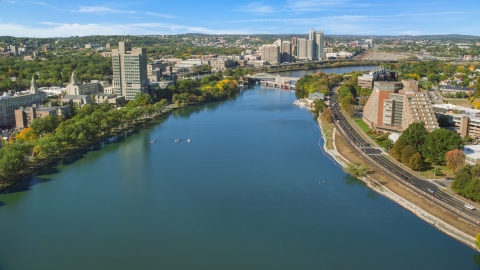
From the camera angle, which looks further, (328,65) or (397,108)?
(328,65)

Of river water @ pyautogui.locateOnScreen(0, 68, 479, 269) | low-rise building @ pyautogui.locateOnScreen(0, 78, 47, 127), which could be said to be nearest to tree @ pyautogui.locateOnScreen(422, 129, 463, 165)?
river water @ pyautogui.locateOnScreen(0, 68, 479, 269)

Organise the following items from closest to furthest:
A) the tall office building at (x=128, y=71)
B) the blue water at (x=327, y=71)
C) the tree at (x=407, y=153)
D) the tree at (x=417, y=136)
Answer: the tree at (x=407, y=153) → the tree at (x=417, y=136) → the tall office building at (x=128, y=71) → the blue water at (x=327, y=71)

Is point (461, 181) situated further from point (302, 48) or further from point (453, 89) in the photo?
point (302, 48)

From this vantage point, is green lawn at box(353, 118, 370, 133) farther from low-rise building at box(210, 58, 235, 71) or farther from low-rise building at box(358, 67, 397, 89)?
low-rise building at box(210, 58, 235, 71)

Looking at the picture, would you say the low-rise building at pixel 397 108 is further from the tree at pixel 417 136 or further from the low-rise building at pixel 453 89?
the low-rise building at pixel 453 89

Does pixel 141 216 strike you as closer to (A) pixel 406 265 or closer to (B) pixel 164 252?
(B) pixel 164 252

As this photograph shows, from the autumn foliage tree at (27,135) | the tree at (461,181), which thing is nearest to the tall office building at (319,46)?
the autumn foliage tree at (27,135)

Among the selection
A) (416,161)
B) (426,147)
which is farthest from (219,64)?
(416,161)
